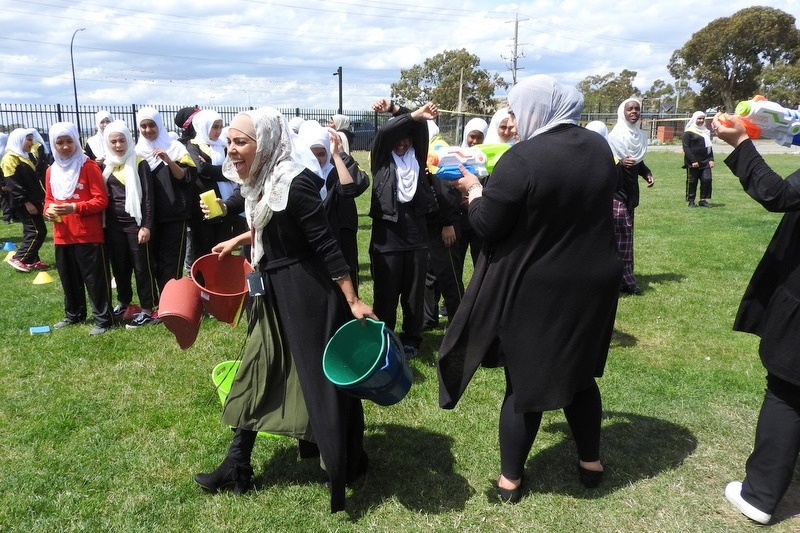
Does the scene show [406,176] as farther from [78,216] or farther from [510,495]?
[78,216]

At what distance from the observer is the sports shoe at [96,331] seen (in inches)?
229

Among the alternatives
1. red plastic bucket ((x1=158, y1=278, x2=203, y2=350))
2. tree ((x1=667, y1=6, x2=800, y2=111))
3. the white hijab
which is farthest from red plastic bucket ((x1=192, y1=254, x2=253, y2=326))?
tree ((x1=667, y1=6, x2=800, y2=111))

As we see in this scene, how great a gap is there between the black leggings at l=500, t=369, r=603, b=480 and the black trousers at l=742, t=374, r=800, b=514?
0.71m

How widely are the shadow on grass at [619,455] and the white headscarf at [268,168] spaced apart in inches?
76.3

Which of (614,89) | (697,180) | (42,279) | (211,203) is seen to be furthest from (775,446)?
(614,89)

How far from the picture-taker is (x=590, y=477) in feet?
10.7

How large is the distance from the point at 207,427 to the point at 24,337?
2.87 meters

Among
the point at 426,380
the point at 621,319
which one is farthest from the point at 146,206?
the point at 621,319

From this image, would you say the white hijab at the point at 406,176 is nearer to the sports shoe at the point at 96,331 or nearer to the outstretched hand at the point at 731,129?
the outstretched hand at the point at 731,129

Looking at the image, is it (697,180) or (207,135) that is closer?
(207,135)

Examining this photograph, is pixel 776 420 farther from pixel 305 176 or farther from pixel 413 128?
pixel 413 128

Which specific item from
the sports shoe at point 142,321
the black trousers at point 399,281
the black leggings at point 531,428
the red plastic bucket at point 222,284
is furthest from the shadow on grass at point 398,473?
the sports shoe at point 142,321

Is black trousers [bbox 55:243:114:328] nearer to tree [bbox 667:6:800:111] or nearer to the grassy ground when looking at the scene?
the grassy ground

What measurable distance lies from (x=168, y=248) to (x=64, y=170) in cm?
113
